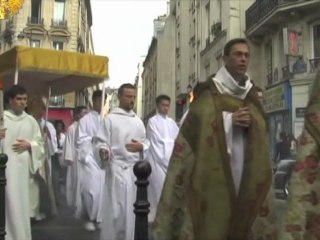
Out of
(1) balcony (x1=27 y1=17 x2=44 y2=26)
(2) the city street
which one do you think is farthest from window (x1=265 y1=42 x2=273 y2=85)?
(1) balcony (x1=27 y1=17 x2=44 y2=26)

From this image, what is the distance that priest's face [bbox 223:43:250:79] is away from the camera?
395cm

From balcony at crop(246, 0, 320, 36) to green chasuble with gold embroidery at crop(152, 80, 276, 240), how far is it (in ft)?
68.0

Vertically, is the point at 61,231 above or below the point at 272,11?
below

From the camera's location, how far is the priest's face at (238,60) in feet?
13.0

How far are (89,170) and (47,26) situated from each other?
1755 inches

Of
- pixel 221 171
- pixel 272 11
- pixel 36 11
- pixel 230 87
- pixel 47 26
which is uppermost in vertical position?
pixel 36 11

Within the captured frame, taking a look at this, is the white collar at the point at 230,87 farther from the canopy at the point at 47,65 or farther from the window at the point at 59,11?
the window at the point at 59,11

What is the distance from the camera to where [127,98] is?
21.5 feet

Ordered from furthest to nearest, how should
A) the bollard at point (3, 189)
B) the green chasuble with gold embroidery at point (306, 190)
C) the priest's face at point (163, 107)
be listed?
the priest's face at point (163, 107) → the bollard at point (3, 189) → the green chasuble with gold embroidery at point (306, 190)

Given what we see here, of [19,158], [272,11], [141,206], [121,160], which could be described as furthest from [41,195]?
[272,11]

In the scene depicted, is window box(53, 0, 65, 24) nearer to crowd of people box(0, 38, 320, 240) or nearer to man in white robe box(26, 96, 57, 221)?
man in white robe box(26, 96, 57, 221)

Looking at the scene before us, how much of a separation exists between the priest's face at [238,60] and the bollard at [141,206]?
95 cm

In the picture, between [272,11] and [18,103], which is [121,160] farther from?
[272,11]

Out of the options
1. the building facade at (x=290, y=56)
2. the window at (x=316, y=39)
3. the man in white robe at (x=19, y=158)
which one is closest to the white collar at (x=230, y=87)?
the man in white robe at (x=19, y=158)
